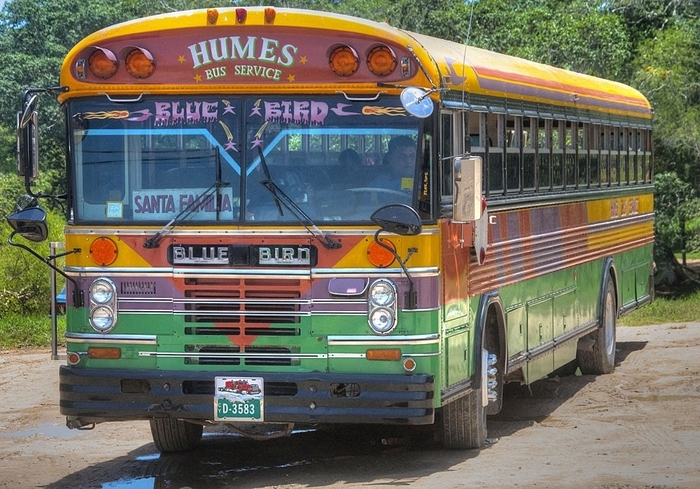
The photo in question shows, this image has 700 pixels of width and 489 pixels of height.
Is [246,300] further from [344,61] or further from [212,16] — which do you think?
[212,16]

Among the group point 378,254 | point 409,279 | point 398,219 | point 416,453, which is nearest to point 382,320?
point 409,279

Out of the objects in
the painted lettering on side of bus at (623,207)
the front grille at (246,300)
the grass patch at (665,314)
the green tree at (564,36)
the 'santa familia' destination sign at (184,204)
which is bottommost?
the grass patch at (665,314)

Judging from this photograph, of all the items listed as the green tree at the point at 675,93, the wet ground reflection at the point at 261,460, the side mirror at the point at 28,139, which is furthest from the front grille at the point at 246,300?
the green tree at the point at 675,93

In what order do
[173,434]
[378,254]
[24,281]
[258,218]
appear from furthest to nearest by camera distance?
[24,281] → [173,434] → [258,218] → [378,254]

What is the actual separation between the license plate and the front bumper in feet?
0.11

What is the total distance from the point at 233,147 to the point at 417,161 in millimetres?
1128

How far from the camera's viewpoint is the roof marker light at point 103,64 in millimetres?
8133

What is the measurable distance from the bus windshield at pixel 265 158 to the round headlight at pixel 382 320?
0.56 m

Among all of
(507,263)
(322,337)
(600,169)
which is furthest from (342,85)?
(600,169)

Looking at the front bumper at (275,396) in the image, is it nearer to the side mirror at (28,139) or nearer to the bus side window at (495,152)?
the side mirror at (28,139)

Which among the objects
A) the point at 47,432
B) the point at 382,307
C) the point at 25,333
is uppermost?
the point at 382,307

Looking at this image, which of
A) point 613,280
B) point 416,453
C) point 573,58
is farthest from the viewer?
point 573,58

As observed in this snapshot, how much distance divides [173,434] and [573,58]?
18540mm

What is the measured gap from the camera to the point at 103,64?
8148mm
